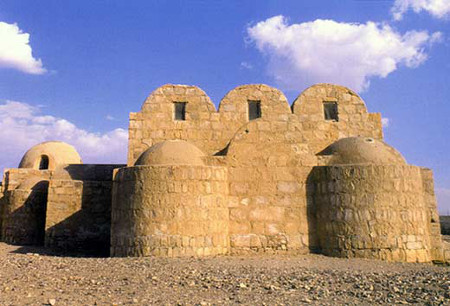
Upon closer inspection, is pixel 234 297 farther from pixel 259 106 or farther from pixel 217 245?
pixel 259 106

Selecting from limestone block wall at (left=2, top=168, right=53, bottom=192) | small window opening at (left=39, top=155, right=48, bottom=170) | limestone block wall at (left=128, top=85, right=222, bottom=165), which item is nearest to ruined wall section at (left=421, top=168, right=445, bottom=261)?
limestone block wall at (left=128, top=85, right=222, bottom=165)

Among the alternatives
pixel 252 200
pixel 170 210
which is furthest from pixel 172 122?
pixel 170 210

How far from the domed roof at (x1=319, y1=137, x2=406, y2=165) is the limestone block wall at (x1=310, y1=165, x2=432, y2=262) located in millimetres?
408

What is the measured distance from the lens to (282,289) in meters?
5.02

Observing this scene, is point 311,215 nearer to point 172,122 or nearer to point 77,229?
point 172,122

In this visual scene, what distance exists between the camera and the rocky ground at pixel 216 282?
14.9ft

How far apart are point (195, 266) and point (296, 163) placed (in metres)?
3.90

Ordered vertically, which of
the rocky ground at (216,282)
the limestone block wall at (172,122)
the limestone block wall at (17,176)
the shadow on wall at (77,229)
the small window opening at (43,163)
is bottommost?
the rocky ground at (216,282)

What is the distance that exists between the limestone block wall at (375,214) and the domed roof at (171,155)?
10.7ft

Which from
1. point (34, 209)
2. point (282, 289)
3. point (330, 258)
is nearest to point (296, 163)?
point (330, 258)

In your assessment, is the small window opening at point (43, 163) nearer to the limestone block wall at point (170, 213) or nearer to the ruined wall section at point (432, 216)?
the limestone block wall at point (170, 213)

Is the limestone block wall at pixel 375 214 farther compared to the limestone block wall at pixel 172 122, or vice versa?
the limestone block wall at pixel 172 122

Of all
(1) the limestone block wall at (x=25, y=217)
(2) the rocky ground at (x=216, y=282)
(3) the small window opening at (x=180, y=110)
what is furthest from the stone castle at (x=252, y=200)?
(2) the rocky ground at (x=216, y=282)

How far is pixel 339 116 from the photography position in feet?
38.8
